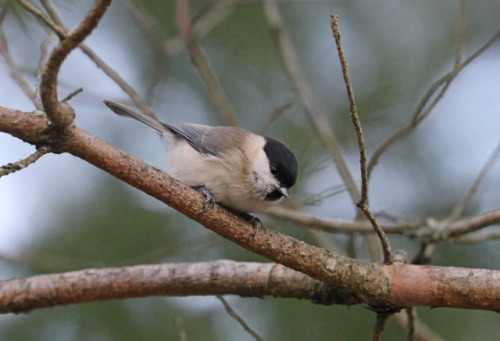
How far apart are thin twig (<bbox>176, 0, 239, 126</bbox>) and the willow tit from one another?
0.41m

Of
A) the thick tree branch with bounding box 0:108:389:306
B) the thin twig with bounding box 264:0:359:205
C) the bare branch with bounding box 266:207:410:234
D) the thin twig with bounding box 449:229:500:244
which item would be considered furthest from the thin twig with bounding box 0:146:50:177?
the thin twig with bounding box 449:229:500:244

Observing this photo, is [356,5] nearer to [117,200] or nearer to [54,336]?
[117,200]

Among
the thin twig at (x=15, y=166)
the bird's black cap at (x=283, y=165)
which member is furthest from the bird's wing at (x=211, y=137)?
the thin twig at (x=15, y=166)

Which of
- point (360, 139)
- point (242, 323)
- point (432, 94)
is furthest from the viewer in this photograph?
point (432, 94)

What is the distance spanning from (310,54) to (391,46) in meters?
0.65

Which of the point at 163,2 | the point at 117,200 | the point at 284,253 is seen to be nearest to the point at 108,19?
the point at 163,2

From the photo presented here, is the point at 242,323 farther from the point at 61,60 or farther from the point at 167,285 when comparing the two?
the point at 61,60

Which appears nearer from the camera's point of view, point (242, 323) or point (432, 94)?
point (242, 323)

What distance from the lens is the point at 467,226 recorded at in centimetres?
287

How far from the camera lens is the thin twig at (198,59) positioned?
3307mm

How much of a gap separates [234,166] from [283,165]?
238 mm

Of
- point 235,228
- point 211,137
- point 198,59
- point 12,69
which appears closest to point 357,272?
point 235,228

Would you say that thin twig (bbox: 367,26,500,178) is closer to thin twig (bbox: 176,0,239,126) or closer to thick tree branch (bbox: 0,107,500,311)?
thick tree branch (bbox: 0,107,500,311)

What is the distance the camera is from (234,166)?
290cm
